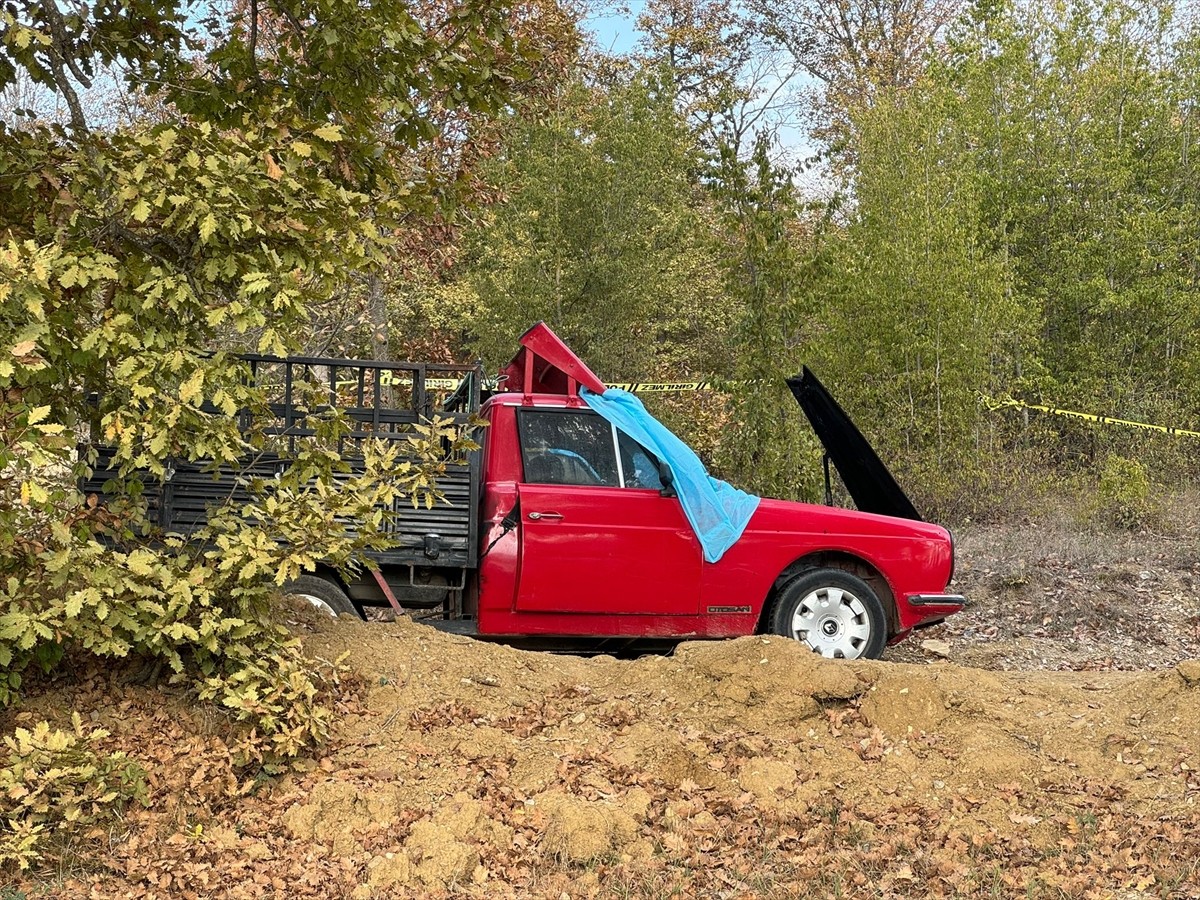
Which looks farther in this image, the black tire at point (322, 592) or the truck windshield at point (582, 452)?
the truck windshield at point (582, 452)

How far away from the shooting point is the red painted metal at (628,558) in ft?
24.8

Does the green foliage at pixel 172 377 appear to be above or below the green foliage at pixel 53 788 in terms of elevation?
above

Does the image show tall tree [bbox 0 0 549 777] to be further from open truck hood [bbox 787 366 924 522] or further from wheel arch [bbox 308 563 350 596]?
open truck hood [bbox 787 366 924 522]

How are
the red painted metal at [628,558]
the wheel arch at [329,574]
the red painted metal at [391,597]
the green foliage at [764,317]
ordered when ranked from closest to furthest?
the red painted metal at [391,597] → the wheel arch at [329,574] → the red painted metal at [628,558] → the green foliage at [764,317]

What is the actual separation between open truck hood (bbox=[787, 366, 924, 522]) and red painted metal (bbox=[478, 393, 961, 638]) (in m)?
1.35

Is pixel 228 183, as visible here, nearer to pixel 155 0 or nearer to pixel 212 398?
pixel 212 398

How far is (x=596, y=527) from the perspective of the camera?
25.1ft

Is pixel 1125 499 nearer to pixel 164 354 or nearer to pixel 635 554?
pixel 635 554

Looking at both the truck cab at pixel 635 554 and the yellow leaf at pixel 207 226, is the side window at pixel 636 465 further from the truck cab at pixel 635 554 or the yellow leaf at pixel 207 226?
the yellow leaf at pixel 207 226

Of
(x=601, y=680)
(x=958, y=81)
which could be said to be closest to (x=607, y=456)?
(x=601, y=680)

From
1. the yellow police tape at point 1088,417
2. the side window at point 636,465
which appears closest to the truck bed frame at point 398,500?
the side window at point 636,465

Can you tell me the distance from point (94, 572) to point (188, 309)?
1.15 m

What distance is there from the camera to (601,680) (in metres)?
6.51

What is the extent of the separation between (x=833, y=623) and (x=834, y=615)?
0.18 ft
